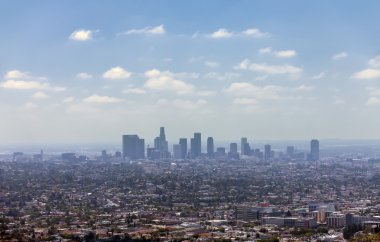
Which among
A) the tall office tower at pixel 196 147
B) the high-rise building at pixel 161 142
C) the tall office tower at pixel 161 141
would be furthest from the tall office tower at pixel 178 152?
the tall office tower at pixel 161 141

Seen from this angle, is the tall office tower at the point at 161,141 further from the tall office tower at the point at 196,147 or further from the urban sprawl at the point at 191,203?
the urban sprawl at the point at 191,203

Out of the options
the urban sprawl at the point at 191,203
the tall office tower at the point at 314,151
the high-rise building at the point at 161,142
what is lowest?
the urban sprawl at the point at 191,203

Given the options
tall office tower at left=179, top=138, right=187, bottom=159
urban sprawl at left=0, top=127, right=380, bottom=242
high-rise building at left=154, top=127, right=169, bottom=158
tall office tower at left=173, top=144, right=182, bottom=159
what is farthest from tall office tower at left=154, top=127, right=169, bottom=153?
urban sprawl at left=0, top=127, right=380, bottom=242

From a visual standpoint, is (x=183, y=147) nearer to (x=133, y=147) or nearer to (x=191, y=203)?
(x=133, y=147)

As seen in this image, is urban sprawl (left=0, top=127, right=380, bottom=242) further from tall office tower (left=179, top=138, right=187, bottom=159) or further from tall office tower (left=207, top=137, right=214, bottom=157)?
tall office tower (left=179, top=138, right=187, bottom=159)

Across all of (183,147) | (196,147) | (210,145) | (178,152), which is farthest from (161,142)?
(210,145)

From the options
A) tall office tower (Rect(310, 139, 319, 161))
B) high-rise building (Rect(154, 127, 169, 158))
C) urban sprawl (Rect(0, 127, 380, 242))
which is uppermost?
high-rise building (Rect(154, 127, 169, 158))

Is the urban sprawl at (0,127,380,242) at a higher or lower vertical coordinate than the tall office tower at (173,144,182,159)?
lower

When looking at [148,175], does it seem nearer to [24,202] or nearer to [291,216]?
[24,202]

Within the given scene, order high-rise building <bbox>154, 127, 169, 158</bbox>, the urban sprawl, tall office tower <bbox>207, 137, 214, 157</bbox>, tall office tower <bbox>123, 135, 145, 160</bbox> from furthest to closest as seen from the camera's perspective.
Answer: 1. high-rise building <bbox>154, 127, 169, 158</bbox>
2. tall office tower <bbox>207, 137, 214, 157</bbox>
3. tall office tower <bbox>123, 135, 145, 160</bbox>
4. the urban sprawl
